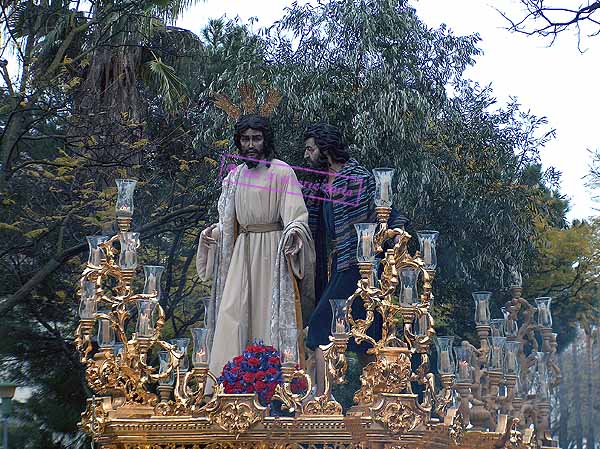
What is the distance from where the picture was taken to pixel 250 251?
9.78 metres

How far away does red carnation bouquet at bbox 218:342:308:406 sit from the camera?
26.5 feet

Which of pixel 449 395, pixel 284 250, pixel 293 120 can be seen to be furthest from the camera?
pixel 293 120

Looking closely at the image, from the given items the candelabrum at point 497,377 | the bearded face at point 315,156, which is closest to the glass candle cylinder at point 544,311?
the candelabrum at point 497,377

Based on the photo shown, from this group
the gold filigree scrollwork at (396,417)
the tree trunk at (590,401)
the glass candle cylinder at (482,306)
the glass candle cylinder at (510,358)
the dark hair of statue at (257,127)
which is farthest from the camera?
the tree trunk at (590,401)

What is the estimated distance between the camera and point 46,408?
792 inches

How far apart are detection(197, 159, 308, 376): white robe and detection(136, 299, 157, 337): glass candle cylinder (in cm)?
127

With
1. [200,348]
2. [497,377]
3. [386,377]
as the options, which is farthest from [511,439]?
[200,348]

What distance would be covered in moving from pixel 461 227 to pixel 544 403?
29.6 feet

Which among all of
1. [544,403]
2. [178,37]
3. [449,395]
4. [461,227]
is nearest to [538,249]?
[461,227]

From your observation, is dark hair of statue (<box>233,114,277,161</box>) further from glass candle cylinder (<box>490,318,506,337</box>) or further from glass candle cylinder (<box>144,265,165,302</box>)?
glass candle cylinder (<box>490,318,506,337</box>)

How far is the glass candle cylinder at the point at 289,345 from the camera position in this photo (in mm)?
7879

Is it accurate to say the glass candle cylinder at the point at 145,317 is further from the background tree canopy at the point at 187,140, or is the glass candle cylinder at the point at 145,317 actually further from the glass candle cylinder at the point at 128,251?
the background tree canopy at the point at 187,140

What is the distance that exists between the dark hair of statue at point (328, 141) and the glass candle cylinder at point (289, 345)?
1443mm

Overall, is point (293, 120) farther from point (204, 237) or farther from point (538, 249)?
point (204, 237)
